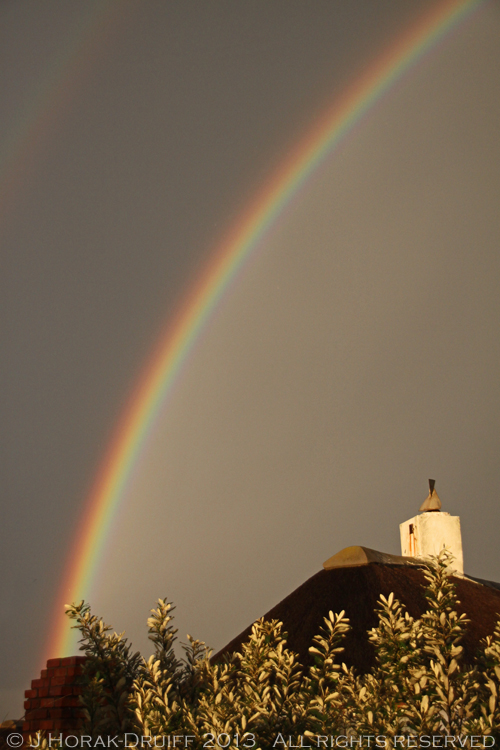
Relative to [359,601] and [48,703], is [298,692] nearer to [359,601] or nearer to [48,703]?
[48,703]

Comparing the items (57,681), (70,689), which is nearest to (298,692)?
(70,689)

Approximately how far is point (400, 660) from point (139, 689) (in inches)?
64.3

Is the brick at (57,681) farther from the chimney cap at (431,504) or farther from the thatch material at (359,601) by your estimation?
the chimney cap at (431,504)

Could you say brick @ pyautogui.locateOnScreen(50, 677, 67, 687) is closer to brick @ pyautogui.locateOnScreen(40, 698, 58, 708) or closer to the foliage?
brick @ pyautogui.locateOnScreen(40, 698, 58, 708)

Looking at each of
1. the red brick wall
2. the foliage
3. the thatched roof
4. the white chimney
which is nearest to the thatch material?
the thatched roof

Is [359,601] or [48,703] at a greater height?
[359,601]

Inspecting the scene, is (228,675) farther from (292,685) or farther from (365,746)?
(365,746)

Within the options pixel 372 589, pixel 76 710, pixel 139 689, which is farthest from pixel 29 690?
pixel 372 589

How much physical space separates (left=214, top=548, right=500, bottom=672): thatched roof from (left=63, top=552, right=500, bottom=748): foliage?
8.30 metres

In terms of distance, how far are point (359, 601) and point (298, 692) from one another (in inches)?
411

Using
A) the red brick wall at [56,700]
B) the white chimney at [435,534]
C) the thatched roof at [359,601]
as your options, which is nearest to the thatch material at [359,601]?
the thatched roof at [359,601]

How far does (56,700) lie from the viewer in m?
6.15

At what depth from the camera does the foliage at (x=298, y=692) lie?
3965 mm

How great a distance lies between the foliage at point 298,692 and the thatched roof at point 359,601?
8304mm
